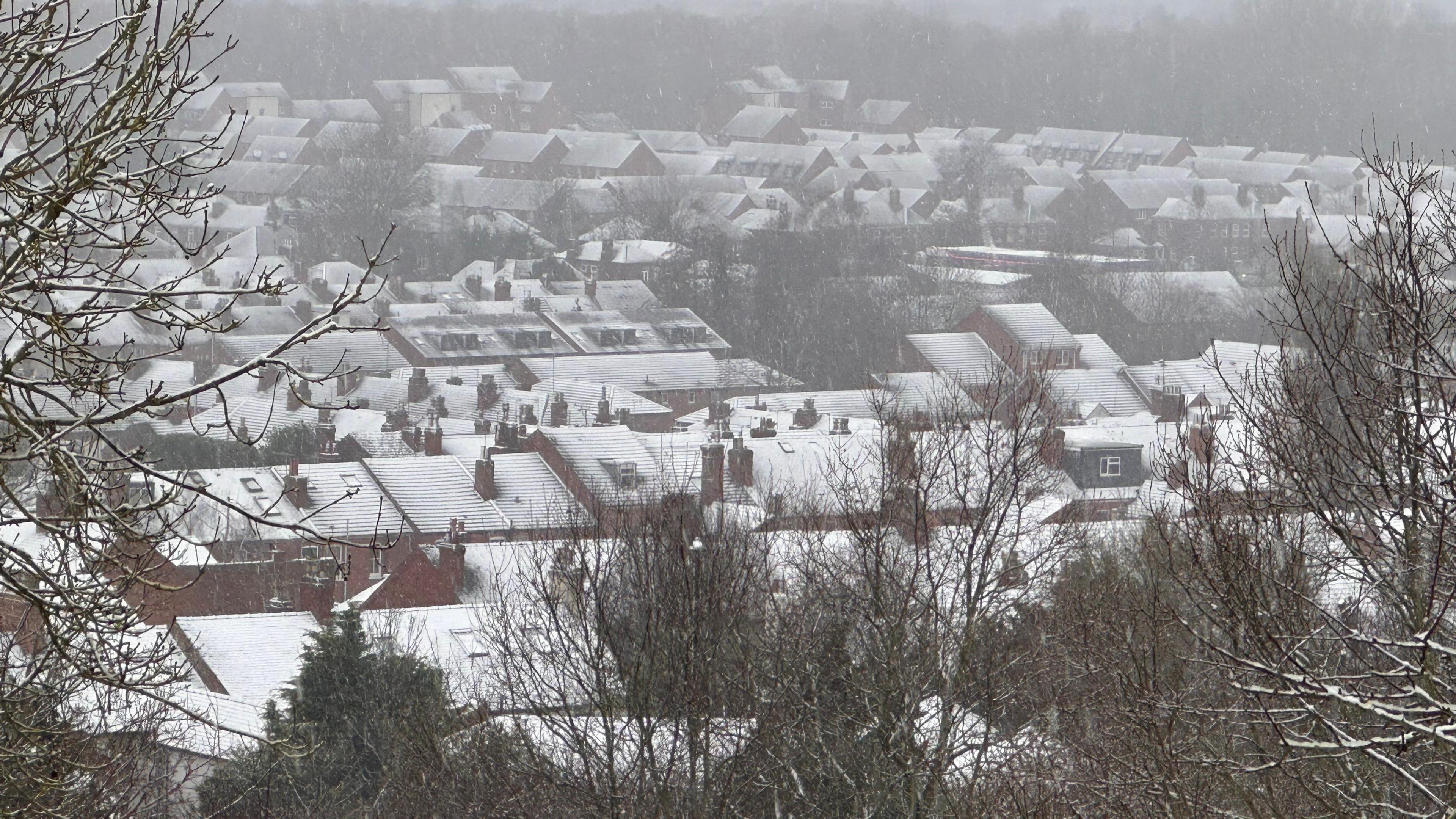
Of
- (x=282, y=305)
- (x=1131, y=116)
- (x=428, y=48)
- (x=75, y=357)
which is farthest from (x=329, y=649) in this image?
(x=428, y=48)

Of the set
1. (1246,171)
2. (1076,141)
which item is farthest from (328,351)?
(1076,141)

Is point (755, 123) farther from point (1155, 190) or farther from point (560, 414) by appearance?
point (560, 414)

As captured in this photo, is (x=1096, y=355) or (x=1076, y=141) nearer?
(x=1096, y=355)

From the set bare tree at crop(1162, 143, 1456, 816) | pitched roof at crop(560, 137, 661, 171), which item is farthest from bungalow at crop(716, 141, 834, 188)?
bare tree at crop(1162, 143, 1456, 816)

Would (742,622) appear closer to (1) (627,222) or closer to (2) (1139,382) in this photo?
(2) (1139,382)

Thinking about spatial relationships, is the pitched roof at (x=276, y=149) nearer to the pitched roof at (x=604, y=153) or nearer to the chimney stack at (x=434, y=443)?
the pitched roof at (x=604, y=153)

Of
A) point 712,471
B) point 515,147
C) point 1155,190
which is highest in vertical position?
point 515,147
